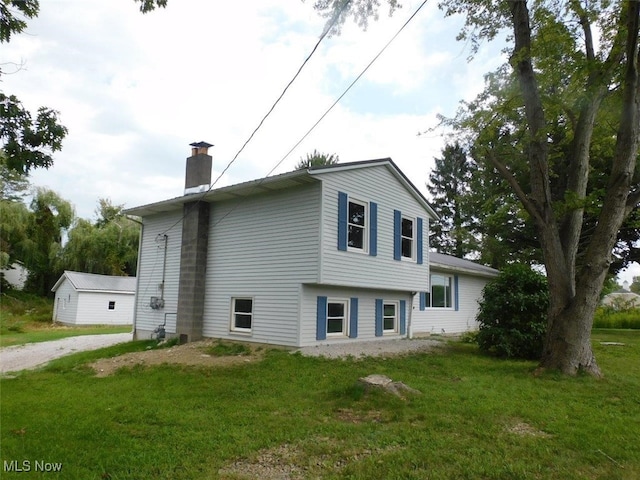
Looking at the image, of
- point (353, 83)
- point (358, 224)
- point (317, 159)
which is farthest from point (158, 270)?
point (317, 159)

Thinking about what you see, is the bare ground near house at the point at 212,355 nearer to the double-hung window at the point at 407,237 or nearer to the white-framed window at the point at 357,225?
the white-framed window at the point at 357,225

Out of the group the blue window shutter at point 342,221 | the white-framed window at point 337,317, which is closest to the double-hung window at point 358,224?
the blue window shutter at point 342,221

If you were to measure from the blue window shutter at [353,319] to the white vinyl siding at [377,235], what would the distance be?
2.33ft

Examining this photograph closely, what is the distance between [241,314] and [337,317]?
2786 mm

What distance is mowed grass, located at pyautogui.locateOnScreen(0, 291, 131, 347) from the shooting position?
21109 millimetres

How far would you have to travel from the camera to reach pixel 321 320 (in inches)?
460

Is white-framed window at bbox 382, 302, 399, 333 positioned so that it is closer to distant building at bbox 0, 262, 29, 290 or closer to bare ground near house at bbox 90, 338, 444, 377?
bare ground near house at bbox 90, 338, 444, 377

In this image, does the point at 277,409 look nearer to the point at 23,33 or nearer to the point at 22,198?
the point at 23,33

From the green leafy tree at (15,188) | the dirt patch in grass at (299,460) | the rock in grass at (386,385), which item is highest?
the green leafy tree at (15,188)

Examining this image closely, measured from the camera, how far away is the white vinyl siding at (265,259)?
11320 mm

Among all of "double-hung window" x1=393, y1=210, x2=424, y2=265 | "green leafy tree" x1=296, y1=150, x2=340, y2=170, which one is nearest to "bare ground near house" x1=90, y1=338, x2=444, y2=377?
"double-hung window" x1=393, y1=210, x2=424, y2=265

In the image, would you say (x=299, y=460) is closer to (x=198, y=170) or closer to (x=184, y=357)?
(x=184, y=357)

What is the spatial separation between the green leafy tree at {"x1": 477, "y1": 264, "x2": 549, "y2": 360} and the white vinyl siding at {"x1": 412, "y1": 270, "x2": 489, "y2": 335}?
10.9 ft

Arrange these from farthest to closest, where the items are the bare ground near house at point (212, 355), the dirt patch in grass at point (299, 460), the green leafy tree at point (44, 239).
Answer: the green leafy tree at point (44, 239)
the bare ground near house at point (212, 355)
the dirt patch in grass at point (299, 460)
